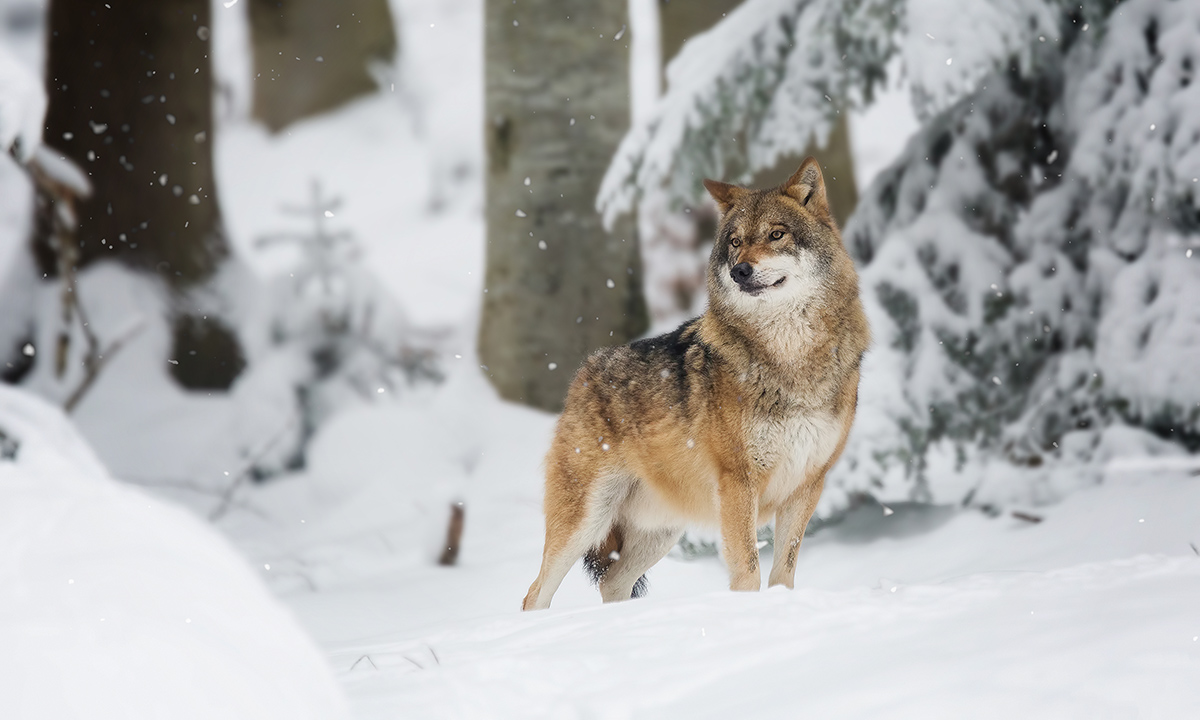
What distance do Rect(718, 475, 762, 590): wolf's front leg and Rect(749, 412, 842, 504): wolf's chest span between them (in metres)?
0.10

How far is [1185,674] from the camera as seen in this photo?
2168mm

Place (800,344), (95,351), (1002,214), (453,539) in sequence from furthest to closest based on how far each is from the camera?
(95,351) → (453,539) → (1002,214) → (800,344)

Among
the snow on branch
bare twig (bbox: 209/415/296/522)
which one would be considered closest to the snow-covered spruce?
the snow on branch

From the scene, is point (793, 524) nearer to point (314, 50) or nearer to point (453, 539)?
point (453, 539)

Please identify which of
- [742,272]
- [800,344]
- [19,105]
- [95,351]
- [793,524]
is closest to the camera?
[19,105]

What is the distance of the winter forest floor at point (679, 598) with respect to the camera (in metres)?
2.23

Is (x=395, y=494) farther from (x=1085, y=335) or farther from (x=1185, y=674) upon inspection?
(x=1185, y=674)

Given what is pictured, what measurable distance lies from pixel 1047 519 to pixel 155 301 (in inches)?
255

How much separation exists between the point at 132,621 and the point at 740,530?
210 centimetres

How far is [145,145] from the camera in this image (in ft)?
26.6

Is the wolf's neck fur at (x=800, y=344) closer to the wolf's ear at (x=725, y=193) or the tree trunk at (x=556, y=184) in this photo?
the wolf's ear at (x=725, y=193)

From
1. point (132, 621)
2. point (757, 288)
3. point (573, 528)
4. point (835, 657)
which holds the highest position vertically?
point (757, 288)

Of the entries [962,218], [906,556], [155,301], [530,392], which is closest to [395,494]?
[530,392]

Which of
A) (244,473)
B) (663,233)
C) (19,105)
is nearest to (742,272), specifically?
(19,105)
